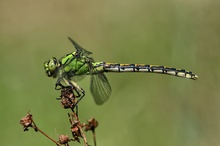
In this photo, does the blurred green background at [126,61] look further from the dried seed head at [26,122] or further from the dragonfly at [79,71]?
the dried seed head at [26,122]

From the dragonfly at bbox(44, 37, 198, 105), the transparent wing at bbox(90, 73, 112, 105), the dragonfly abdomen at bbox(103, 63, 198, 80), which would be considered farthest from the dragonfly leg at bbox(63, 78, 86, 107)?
the dragonfly abdomen at bbox(103, 63, 198, 80)

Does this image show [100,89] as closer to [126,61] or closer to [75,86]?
[75,86]

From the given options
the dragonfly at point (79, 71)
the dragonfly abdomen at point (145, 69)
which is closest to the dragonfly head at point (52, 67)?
the dragonfly at point (79, 71)

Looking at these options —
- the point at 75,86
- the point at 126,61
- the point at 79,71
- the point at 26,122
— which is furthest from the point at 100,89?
the point at 126,61

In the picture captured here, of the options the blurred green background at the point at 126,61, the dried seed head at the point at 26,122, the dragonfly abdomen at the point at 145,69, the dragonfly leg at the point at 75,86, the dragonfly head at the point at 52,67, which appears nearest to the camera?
the dried seed head at the point at 26,122

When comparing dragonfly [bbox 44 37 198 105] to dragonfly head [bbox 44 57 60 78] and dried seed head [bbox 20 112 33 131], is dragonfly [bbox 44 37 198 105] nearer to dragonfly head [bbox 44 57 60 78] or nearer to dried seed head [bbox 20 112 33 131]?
dragonfly head [bbox 44 57 60 78]

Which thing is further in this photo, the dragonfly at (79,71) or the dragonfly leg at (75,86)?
the dragonfly at (79,71)
